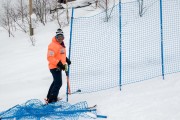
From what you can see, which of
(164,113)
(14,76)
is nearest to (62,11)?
(14,76)

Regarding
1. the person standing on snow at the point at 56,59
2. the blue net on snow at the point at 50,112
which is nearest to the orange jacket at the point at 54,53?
the person standing on snow at the point at 56,59

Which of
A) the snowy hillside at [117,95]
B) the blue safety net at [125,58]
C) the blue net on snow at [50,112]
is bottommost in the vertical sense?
the blue net on snow at [50,112]

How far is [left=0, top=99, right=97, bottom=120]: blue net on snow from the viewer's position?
7.18 metres

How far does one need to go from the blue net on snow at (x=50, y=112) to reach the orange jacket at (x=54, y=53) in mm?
1051

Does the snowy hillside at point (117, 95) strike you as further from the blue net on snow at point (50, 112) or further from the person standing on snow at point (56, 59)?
the person standing on snow at point (56, 59)

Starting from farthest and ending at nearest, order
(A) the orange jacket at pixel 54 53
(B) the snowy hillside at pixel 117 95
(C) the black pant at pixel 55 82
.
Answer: (C) the black pant at pixel 55 82
(A) the orange jacket at pixel 54 53
(B) the snowy hillside at pixel 117 95

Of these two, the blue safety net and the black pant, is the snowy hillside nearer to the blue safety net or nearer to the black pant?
the blue safety net

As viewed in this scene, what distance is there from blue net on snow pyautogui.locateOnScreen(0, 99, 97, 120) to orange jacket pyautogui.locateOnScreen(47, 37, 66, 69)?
1051 mm

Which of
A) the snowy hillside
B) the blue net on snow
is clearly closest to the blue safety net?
the snowy hillside

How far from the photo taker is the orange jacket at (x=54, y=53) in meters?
7.71

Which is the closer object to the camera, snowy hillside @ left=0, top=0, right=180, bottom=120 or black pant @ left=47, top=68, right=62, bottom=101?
snowy hillside @ left=0, top=0, right=180, bottom=120

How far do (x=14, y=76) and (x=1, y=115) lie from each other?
503 cm

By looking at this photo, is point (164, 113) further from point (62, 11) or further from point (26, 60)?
point (62, 11)

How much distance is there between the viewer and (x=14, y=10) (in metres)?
32.8
